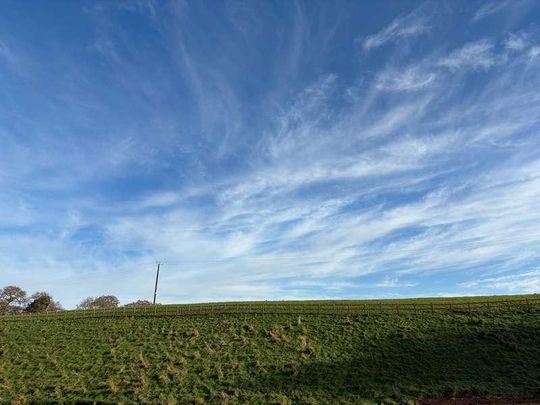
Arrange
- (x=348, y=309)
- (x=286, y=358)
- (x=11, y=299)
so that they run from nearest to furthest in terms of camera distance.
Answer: (x=286, y=358) < (x=348, y=309) < (x=11, y=299)

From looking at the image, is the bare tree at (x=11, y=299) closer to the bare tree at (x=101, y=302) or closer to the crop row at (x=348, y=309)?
the bare tree at (x=101, y=302)

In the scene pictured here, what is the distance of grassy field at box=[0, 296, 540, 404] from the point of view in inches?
1341

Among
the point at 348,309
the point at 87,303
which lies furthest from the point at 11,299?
the point at 348,309

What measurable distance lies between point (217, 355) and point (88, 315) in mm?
30606

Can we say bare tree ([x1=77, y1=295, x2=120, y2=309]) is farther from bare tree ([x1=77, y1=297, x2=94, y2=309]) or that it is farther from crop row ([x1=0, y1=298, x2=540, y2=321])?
crop row ([x1=0, y1=298, x2=540, y2=321])

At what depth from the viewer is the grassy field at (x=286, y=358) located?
3406 centimetres

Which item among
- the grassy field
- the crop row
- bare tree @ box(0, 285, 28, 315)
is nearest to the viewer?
the grassy field

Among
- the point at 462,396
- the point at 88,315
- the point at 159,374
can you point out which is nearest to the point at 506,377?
the point at 462,396

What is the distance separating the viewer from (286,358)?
4019 centimetres

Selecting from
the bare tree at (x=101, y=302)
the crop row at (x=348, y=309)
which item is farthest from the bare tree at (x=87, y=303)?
the crop row at (x=348, y=309)

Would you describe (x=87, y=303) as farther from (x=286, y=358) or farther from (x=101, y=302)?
(x=286, y=358)

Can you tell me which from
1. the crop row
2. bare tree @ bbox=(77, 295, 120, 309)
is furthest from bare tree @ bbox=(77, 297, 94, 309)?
the crop row

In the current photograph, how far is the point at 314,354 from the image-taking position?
40719 mm

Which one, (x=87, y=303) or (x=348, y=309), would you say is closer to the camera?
(x=348, y=309)
